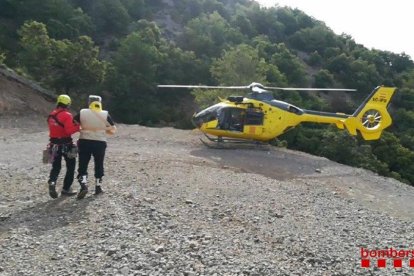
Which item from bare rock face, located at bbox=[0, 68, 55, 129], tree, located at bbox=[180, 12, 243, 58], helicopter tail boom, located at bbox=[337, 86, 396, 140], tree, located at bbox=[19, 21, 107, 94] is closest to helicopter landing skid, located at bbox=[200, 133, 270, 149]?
helicopter tail boom, located at bbox=[337, 86, 396, 140]

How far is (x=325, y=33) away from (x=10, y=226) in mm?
75968

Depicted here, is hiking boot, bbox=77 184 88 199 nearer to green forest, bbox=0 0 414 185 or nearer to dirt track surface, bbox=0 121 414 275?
dirt track surface, bbox=0 121 414 275

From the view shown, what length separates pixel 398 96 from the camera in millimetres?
61781

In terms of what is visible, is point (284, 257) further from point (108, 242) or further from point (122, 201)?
point (122, 201)

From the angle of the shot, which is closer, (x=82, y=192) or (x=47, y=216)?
(x=47, y=216)

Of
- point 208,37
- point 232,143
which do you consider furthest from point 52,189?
point 208,37

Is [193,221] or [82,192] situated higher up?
[82,192]

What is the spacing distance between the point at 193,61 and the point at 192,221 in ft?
120

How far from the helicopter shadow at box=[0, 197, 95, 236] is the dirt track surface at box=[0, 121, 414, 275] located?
2 centimetres

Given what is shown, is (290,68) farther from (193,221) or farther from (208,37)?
(193,221)

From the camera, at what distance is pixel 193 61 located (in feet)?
141

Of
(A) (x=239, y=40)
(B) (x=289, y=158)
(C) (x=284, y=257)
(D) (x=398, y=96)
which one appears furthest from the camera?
(D) (x=398, y=96)

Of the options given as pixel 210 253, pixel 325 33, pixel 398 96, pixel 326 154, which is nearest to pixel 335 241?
pixel 210 253

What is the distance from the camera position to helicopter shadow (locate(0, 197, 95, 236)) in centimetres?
686
